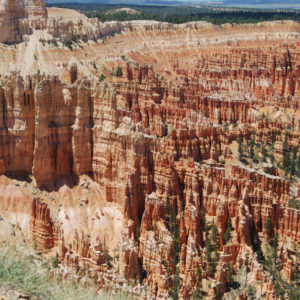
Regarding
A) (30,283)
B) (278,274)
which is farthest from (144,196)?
(30,283)

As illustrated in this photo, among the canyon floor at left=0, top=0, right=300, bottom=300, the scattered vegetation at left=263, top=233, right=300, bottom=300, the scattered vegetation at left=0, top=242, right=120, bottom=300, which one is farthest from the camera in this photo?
the canyon floor at left=0, top=0, right=300, bottom=300

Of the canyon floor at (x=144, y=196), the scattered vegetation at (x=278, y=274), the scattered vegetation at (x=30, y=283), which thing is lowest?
the scattered vegetation at (x=278, y=274)

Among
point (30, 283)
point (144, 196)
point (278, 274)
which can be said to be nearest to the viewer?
point (30, 283)

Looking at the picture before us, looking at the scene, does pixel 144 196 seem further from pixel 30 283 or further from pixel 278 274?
pixel 30 283

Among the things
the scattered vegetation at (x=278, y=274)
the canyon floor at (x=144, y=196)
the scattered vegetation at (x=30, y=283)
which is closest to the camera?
the scattered vegetation at (x=30, y=283)

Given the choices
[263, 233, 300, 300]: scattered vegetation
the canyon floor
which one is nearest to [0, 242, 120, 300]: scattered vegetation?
the canyon floor

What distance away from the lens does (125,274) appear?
3591cm

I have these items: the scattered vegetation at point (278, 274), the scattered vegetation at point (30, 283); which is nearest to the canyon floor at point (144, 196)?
the scattered vegetation at point (278, 274)

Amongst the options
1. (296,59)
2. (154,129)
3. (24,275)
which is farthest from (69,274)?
(296,59)

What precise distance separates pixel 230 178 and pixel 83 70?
3420 centimetres

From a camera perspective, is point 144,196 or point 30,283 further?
point 144,196

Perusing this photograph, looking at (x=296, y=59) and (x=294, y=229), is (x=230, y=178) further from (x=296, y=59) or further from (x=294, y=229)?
(x=296, y=59)

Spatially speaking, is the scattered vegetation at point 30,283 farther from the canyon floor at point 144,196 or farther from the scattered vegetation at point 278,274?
the scattered vegetation at point 278,274

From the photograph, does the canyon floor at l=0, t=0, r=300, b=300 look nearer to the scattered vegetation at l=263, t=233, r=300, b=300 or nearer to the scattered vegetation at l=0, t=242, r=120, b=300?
the scattered vegetation at l=263, t=233, r=300, b=300
